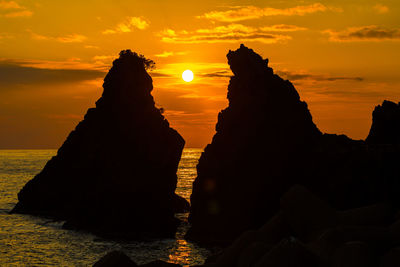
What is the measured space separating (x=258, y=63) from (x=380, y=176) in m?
19.7

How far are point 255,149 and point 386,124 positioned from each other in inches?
556

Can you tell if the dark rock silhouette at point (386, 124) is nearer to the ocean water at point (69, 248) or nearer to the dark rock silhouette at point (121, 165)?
the ocean water at point (69, 248)

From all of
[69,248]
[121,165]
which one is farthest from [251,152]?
[69,248]

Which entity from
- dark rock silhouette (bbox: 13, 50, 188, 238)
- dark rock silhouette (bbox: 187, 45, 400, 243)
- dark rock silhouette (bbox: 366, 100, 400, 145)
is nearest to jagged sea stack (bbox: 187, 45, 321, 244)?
dark rock silhouette (bbox: 187, 45, 400, 243)

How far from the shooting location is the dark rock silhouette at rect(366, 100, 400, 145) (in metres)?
48.2

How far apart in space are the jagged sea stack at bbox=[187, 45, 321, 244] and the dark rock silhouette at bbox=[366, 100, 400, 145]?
646 centimetres

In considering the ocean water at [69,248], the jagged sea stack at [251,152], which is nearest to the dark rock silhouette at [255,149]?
the jagged sea stack at [251,152]

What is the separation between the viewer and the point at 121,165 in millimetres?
59250

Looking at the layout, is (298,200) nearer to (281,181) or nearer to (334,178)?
(334,178)

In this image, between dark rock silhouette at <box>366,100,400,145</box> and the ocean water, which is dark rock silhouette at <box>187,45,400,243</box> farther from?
the ocean water

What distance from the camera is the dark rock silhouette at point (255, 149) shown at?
156 feet

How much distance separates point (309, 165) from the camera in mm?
46375

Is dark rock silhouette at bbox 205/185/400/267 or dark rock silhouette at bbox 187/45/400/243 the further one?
dark rock silhouette at bbox 187/45/400/243

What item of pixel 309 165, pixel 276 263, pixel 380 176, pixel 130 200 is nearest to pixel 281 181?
pixel 309 165
